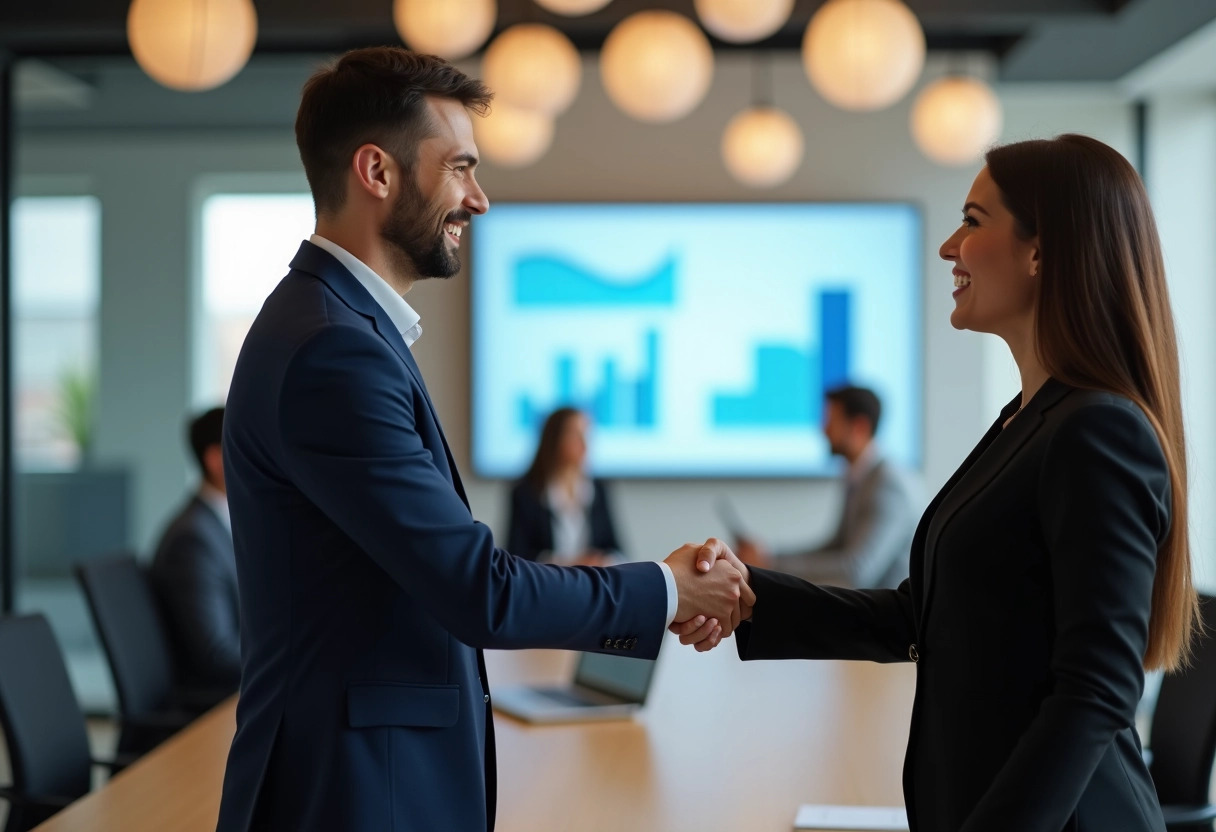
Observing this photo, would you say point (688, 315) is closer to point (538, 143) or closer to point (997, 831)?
point (538, 143)

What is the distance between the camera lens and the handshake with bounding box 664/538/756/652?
77.4 inches

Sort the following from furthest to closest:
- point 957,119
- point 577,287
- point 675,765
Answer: point 577,287
point 957,119
point 675,765

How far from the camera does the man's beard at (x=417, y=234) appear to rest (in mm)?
1799

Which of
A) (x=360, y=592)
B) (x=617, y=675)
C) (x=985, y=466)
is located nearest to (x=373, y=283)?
(x=360, y=592)

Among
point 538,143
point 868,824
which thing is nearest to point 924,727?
point 868,824

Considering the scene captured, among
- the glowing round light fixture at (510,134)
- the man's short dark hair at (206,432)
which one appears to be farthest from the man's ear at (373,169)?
the glowing round light fixture at (510,134)

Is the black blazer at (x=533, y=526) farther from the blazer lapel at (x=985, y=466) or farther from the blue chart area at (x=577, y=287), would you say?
the blazer lapel at (x=985, y=466)

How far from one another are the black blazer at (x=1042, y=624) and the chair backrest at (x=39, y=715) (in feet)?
6.64

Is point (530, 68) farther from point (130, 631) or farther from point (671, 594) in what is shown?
point (671, 594)

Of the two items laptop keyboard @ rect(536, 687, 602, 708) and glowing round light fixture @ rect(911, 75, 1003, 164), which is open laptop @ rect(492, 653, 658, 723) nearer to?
Result: laptop keyboard @ rect(536, 687, 602, 708)

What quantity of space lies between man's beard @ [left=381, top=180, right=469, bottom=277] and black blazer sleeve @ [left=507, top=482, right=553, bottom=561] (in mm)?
3316

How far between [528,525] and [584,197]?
163cm

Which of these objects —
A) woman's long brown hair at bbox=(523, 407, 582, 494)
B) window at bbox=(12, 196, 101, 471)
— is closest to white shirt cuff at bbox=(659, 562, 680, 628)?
woman's long brown hair at bbox=(523, 407, 582, 494)

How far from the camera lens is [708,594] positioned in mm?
1970
